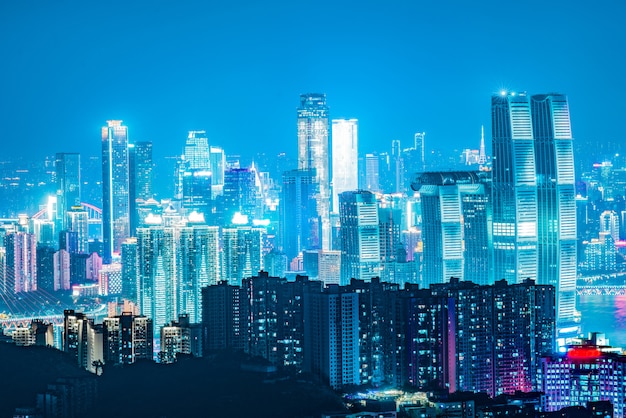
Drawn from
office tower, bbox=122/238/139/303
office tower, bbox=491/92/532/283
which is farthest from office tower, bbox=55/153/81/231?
office tower, bbox=491/92/532/283

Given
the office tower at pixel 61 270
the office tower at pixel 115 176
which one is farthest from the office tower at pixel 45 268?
the office tower at pixel 115 176

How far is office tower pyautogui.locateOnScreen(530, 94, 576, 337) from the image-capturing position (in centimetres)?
1845

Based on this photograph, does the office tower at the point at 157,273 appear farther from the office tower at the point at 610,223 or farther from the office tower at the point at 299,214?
the office tower at the point at 610,223

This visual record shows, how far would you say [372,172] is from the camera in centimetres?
2342

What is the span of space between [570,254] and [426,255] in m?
1.73

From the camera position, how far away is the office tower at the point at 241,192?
21.9 m

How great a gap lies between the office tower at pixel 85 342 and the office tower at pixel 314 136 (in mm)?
10846

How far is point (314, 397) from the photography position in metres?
10.3

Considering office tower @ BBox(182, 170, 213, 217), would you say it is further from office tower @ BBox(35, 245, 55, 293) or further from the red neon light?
the red neon light

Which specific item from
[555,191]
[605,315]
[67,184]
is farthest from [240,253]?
[67,184]

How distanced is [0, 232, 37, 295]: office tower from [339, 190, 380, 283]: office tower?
3767mm

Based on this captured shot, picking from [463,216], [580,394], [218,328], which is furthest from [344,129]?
[580,394]

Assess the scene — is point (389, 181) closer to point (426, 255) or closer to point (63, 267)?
point (426, 255)

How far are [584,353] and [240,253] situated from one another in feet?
24.1
